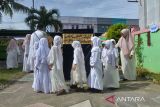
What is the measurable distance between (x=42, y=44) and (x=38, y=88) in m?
1.45

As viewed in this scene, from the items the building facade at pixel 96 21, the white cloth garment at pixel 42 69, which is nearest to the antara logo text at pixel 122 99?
the white cloth garment at pixel 42 69

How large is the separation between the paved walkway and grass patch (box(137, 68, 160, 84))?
0.66m

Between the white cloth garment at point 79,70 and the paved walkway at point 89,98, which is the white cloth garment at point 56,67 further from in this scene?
the white cloth garment at point 79,70

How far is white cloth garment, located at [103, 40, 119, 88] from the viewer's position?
572 inches

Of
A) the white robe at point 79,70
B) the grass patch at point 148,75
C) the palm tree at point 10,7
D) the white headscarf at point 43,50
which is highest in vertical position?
the palm tree at point 10,7

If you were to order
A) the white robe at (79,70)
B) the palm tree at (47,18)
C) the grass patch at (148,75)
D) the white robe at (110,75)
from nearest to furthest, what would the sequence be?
the white robe at (79,70), the white robe at (110,75), the grass patch at (148,75), the palm tree at (47,18)

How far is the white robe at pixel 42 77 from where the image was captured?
14.0 metres

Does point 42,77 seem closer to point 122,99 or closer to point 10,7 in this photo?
point 122,99

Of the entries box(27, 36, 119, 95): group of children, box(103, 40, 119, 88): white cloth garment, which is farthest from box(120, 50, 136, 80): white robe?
box(27, 36, 119, 95): group of children

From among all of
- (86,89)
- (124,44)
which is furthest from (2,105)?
(124,44)

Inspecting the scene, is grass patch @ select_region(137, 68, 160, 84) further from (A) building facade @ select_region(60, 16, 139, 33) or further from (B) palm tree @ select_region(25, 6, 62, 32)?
(A) building facade @ select_region(60, 16, 139, 33)

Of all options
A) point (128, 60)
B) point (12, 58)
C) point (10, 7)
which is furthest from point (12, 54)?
point (128, 60)

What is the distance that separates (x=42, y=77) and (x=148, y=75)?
15.6ft

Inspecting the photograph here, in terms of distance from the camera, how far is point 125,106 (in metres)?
12.0
